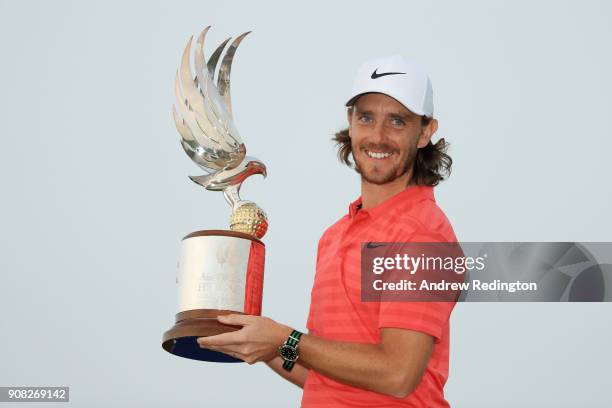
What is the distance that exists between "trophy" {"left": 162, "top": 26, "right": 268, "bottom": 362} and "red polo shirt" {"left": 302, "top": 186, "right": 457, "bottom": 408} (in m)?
0.43

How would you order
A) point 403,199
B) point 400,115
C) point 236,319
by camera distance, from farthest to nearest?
point 400,115
point 403,199
point 236,319

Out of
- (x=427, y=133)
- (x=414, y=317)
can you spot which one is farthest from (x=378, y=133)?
(x=414, y=317)

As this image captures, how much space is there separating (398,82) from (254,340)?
1696 millimetres

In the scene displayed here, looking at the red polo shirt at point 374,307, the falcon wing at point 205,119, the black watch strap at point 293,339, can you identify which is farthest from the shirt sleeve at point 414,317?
the falcon wing at point 205,119

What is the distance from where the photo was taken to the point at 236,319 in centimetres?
478

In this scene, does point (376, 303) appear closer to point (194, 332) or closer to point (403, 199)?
point (403, 199)

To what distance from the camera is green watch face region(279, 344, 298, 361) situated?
4.65 m

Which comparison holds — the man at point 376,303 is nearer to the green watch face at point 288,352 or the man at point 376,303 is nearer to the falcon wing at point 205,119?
the green watch face at point 288,352

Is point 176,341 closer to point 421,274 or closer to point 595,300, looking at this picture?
point 421,274

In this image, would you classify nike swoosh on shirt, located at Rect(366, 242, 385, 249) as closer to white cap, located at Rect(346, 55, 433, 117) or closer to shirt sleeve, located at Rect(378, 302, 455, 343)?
shirt sleeve, located at Rect(378, 302, 455, 343)

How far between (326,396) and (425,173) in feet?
4.71

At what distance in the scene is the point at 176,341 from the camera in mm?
5230

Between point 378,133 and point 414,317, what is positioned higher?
point 378,133

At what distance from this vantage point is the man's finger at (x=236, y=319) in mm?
4762
